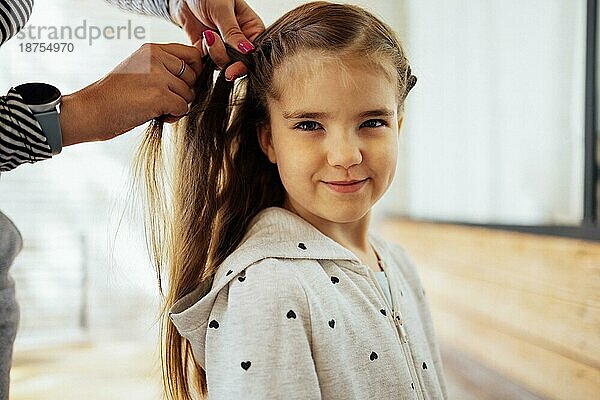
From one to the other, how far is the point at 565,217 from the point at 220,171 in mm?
1213

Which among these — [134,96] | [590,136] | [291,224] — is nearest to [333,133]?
[291,224]

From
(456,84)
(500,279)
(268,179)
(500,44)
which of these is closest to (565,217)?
(500,279)

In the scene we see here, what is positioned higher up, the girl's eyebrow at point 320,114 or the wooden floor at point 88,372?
the girl's eyebrow at point 320,114

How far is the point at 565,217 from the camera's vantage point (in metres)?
1.97

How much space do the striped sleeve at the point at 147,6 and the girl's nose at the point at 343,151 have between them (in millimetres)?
277

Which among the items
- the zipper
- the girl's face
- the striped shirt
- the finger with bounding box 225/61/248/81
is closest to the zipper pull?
the zipper

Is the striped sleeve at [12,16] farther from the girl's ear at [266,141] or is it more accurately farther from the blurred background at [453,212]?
the girl's ear at [266,141]

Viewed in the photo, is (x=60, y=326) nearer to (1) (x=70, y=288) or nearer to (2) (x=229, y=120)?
(1) (x=70, y=288)

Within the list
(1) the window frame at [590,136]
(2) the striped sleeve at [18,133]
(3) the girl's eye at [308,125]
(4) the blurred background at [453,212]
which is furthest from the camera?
(1) the window frame at [590,136]

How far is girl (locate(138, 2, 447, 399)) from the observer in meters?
0.88

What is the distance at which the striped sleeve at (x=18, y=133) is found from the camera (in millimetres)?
847

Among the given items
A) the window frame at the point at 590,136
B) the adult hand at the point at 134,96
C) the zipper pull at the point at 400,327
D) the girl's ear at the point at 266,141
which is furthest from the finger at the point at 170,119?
the window frame at the point at 590,136

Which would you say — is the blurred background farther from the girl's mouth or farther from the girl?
the girl's mouth

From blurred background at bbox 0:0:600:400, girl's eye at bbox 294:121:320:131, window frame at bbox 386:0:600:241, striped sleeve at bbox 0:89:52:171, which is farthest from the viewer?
window frame at bbox 386:0:600:241
